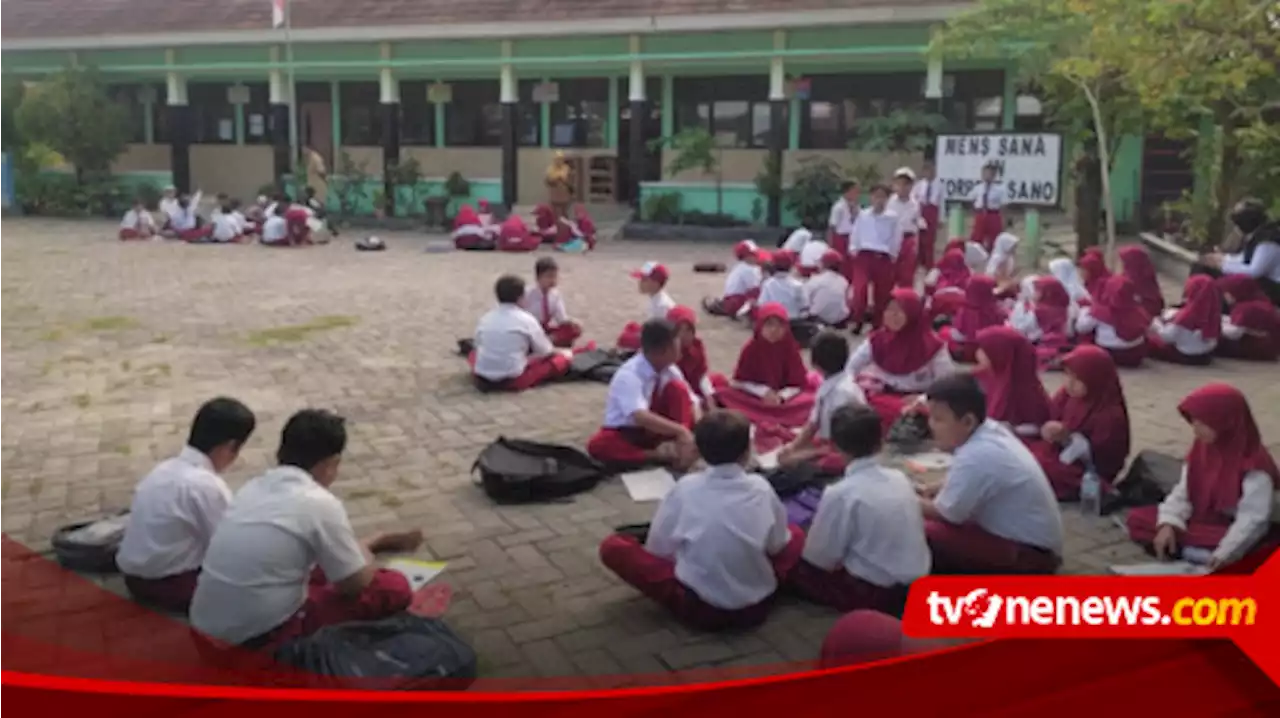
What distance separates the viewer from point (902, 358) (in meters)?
5.67

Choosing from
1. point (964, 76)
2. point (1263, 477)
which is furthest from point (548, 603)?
point (964, 76)

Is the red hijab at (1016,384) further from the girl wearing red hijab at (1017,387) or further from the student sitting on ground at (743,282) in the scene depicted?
the student sitting on ground at (743,282)

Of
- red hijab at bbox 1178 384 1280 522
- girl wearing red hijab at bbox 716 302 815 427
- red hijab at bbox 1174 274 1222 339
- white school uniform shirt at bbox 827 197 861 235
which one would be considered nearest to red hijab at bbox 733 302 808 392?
girl wearing red hijab at bbox 716 302 815 427

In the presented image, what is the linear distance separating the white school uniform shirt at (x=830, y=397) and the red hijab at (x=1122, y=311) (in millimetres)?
2899

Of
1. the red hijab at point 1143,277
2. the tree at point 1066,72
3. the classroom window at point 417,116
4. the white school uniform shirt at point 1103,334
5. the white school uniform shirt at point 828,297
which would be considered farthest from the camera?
the classroom window at point 417,116

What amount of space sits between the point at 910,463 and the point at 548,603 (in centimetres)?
192

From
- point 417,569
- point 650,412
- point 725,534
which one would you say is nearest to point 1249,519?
point 725,534

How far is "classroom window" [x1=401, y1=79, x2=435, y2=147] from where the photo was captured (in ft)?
58.7

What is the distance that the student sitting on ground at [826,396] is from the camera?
4.48m

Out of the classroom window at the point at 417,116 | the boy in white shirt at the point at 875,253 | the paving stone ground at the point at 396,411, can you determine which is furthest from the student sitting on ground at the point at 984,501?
the classroom window at the point at 417,116

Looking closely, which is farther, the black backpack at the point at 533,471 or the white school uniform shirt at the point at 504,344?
the white school uniform shirt at the point at 504,344

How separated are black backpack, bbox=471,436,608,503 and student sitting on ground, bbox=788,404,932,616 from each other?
1280 mm

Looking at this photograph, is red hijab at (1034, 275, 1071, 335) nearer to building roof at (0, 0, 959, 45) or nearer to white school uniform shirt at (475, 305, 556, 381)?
white school uniform shirt at (475, 305, 556, 381)

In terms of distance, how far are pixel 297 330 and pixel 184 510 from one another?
16.3ft
